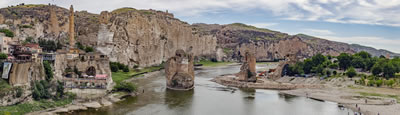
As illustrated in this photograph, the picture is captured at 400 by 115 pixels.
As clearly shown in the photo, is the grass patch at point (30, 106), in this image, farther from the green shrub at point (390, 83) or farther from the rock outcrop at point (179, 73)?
the green shrub at point (390, 83)

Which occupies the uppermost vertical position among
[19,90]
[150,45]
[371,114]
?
[150,45]

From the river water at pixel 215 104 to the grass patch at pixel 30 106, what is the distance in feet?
9.42

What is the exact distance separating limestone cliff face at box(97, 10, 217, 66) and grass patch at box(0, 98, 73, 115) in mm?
34096

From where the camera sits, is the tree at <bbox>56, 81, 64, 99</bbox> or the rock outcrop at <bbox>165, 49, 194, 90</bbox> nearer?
the tree at <bbox>56, 81, 64, 99</bbox>

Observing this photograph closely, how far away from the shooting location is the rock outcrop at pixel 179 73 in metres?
47.3

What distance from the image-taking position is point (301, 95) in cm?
4541

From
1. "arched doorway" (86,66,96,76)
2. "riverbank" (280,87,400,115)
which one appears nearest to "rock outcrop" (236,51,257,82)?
"riverbank" (280,87,400,115)

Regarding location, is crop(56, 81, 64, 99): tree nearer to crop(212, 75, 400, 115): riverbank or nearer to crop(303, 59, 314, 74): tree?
crop(212, 75, 400, 115): riverbank

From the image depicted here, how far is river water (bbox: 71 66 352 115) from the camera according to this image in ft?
110

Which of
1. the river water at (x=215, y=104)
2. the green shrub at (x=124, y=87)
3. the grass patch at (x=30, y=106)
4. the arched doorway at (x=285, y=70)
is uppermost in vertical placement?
the arched doorway at (x=285, y=70)

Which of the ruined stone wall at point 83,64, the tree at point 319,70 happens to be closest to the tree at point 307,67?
the tree at point 319,70

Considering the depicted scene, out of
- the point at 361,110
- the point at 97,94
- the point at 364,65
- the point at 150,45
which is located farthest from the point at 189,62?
the point at 150,45

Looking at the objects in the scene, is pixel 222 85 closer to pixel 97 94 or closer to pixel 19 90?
pixel 97 94

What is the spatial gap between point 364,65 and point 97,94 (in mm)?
45967
